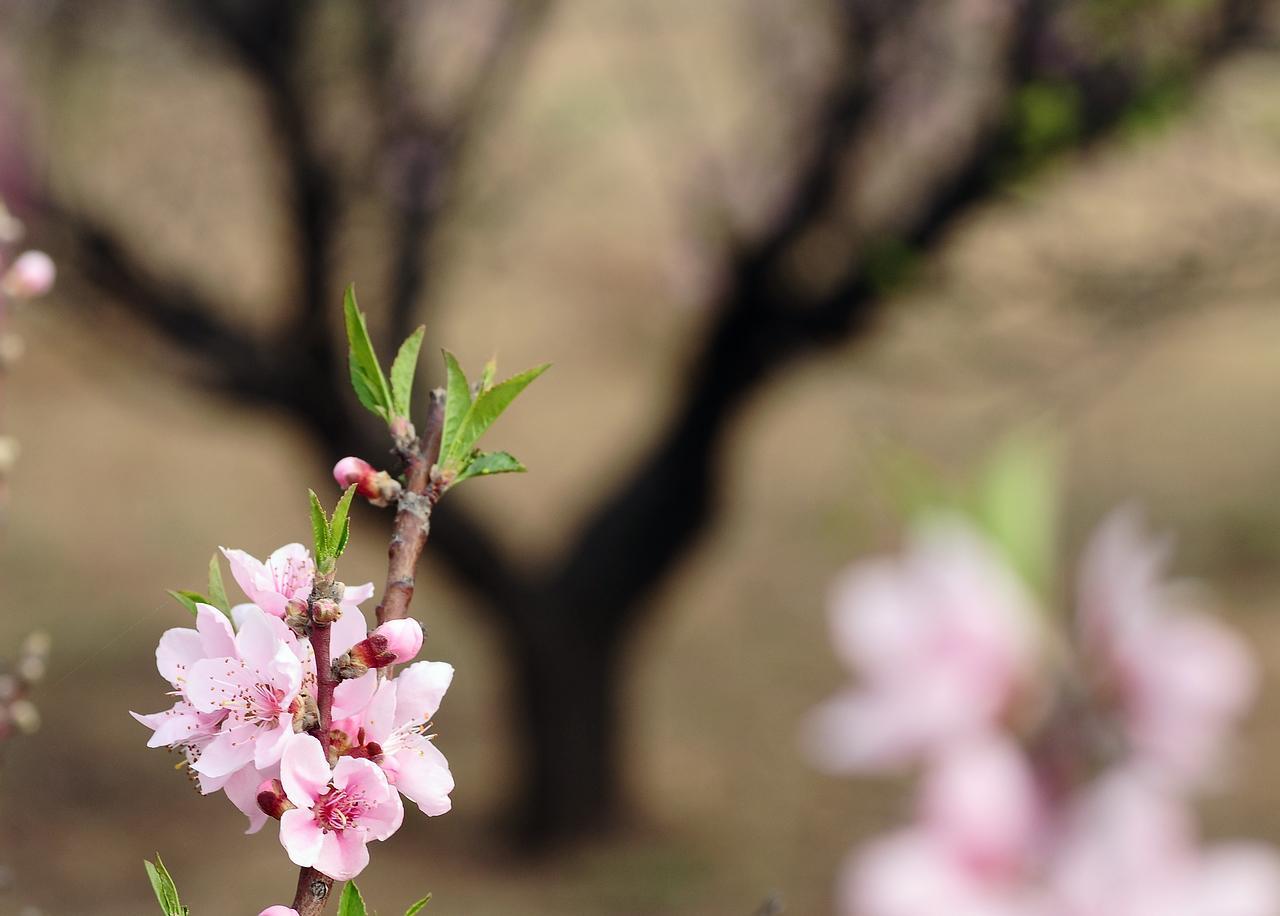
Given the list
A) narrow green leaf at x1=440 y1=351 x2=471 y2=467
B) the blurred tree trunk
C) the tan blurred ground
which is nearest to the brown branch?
narrow green leaf at x1=440 y1=351 x2=471 y2=467

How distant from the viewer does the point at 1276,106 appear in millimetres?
4125

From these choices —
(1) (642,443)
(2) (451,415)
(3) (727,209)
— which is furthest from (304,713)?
(1) (642,443)

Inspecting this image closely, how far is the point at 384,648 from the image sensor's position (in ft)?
1.38

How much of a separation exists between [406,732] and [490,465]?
90mm

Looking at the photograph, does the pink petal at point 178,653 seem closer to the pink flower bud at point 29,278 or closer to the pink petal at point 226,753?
the pink petal at point 226,753

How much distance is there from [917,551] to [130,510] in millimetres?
8072

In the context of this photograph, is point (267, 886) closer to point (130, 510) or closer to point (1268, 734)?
point (1268, 734)

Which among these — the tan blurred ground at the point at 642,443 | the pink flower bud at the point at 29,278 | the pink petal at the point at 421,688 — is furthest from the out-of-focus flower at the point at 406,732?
the pink flower bud at the point at 29,278

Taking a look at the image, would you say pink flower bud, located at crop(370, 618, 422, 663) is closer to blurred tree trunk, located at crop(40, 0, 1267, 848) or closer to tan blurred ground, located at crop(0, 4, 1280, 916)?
tan blurred ground, located at crop(0, 4, 1280, 916)

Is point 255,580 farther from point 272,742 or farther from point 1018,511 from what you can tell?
point 1018,511

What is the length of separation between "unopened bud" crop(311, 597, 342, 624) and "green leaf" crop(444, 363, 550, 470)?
7 centimetres

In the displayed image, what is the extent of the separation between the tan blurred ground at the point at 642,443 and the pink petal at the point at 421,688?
19cm

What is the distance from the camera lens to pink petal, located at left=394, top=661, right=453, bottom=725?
1.43 feet

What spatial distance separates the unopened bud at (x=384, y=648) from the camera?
42 centimetres
